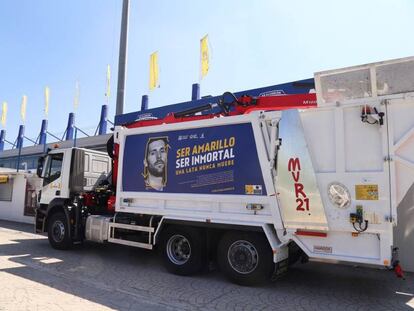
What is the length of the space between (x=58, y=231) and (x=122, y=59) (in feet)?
27.8

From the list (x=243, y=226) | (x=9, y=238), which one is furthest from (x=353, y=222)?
(x=9, y=238)

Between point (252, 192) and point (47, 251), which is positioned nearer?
point (252, 192)

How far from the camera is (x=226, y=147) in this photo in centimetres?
655

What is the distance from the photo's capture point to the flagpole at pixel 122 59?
15000 millimetres

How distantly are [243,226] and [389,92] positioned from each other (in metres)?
3.00

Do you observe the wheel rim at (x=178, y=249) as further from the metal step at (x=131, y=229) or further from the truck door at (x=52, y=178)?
the truck door at (x=52, y=178)

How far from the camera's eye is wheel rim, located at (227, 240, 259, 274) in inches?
243

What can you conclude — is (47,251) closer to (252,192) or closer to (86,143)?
(252,192)

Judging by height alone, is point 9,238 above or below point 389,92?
below

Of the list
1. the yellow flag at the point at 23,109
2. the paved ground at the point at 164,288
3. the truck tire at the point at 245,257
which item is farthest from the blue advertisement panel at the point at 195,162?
the yellow flag at the point at 23,109

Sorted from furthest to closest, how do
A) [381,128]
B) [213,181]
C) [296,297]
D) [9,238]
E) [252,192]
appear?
[9,238] → [213,181] → [252,192] → [296,297] → [381,128]

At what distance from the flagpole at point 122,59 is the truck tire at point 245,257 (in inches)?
387

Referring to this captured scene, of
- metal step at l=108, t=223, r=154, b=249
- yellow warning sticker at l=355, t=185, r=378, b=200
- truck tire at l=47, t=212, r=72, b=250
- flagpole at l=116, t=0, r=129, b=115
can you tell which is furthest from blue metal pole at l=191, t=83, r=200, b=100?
yellow warning sticker at l=355, t=185, r=378, b=200

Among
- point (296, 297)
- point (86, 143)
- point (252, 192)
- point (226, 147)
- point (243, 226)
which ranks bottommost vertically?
point (296, 297)
